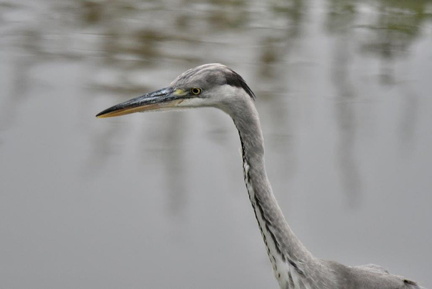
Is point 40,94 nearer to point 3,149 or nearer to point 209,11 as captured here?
point 3,149

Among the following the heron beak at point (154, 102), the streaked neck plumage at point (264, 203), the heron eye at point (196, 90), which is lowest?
the streaked neck plumage at point (264, 203)

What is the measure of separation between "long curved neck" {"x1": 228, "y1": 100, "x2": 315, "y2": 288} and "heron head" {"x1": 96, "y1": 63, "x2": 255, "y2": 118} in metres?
0.06

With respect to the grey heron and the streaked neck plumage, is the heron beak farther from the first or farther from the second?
the streaked neck plumage

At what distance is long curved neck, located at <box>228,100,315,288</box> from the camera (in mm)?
3309

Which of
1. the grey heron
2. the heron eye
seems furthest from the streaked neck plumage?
the heron eye

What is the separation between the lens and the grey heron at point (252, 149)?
3303mm

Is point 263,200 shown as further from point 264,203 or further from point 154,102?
point 154,102

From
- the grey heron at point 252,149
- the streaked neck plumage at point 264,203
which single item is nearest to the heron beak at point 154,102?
the grey heron at point 252,149

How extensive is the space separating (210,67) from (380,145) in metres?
2.24

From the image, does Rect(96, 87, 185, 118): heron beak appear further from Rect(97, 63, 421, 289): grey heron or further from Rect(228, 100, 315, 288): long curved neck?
Rect(228, 100, 315, 288): long curved neck

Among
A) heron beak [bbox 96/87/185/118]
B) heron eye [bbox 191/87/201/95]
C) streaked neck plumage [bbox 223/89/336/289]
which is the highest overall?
heron eye [bbox 191/87/201/95]

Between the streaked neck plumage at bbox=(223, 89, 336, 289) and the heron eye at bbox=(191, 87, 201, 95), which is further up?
the heron eye at bbox=(191, 87, 201, 95)

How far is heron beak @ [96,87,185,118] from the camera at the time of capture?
339cm

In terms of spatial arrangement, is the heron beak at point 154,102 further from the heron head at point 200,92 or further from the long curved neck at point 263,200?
the long curved neck at point 263,200
